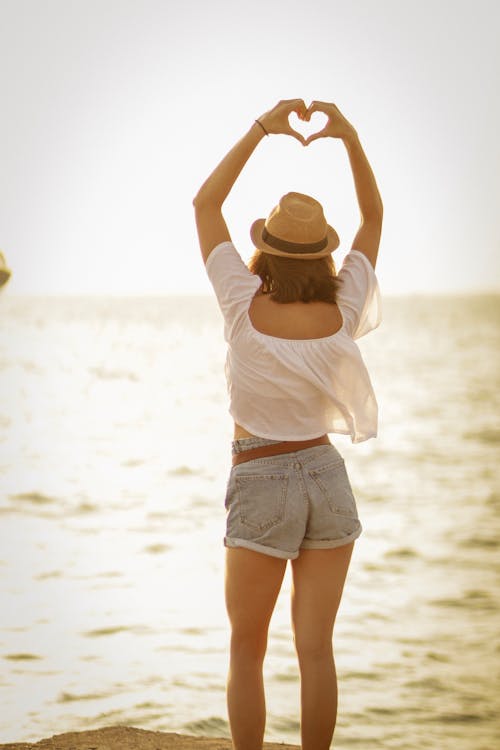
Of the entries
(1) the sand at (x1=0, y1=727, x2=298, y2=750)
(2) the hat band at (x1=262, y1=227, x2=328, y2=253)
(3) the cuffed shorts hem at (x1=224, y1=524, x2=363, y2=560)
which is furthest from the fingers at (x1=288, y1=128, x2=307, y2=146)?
(1) the sand at (x1=0, y1=727, x2=298, y2=750)

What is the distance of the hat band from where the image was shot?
3156 mm

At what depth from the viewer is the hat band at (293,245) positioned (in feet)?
10.4

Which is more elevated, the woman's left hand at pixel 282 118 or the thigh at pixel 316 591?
the woman's left hand at pixel 282 118

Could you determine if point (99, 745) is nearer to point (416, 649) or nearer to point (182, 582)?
point (416, 649)

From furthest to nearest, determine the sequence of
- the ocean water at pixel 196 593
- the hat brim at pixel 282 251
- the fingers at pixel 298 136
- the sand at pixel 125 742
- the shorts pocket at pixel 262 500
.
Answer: the ocean water at pixel 196 593, the sand at pixel 125 742, the fingers at pixel 298 136, the hat brim at pixel 282 251, the shorts pocket at pixel 262 500

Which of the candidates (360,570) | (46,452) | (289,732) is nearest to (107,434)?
(46,452)

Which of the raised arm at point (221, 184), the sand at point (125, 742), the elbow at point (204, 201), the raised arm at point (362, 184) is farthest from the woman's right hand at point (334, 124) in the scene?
the sand at point (125, 742)

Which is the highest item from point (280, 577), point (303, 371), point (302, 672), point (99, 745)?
point (303, 371)

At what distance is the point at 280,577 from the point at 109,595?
4.06 meters

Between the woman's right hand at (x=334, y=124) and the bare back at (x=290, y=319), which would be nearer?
the bare back at (x=290, y=319)

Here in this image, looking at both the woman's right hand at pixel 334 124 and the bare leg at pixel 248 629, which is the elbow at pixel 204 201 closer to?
the woman's right hand at pixel 334 124

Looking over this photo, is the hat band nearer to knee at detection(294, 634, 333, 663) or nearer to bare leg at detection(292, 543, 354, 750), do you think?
bare leg at detection(292, 543, 354, 750)

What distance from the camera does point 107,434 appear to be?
17.7 m

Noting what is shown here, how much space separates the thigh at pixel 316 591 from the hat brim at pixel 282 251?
0.82 metres
